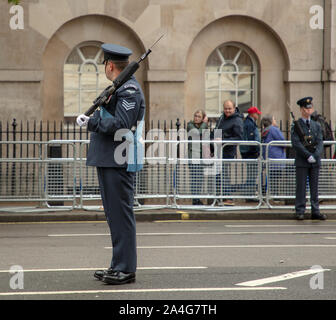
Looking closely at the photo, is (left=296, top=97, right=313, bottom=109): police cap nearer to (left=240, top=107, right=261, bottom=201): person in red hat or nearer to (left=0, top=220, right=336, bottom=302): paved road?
(left=240, top=107, right=261, bottom=201): person in red hat

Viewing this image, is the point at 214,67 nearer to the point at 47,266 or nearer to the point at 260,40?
the point at 260,40

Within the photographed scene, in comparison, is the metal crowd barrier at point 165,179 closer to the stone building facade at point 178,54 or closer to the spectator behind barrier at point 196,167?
the spectator behind barrier at point 196,167

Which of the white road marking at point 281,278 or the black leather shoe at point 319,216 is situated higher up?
the black leather shoe at point 319,216

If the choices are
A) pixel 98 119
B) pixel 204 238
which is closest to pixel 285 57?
pixel 204 238

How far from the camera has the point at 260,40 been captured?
20.7m

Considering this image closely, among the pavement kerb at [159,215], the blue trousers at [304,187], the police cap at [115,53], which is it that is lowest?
the pavement kerb at [159,215]

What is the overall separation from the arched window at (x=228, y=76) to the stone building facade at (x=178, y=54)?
24 mm

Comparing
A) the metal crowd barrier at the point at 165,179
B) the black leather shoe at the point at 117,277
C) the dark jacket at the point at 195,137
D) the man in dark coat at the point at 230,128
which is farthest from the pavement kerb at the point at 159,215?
the black leather shoe at the point at 117,277

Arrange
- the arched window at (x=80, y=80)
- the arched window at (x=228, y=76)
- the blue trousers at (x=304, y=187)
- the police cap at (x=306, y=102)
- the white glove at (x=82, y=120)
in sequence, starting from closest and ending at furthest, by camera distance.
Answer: the white glove at (x=82, y=120) < the police cap at (x=306, y=102) < the blue trousers at (x=304, y=187) < the arched window at (x=80, y=80) < the arched window at (x=228, y=76)

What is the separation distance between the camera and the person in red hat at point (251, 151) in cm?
1577

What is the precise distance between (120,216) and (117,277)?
54 centimetres

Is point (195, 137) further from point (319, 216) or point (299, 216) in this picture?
point (319, 216)

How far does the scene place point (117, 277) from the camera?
25.3 ft

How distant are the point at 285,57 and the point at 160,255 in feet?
38.7
